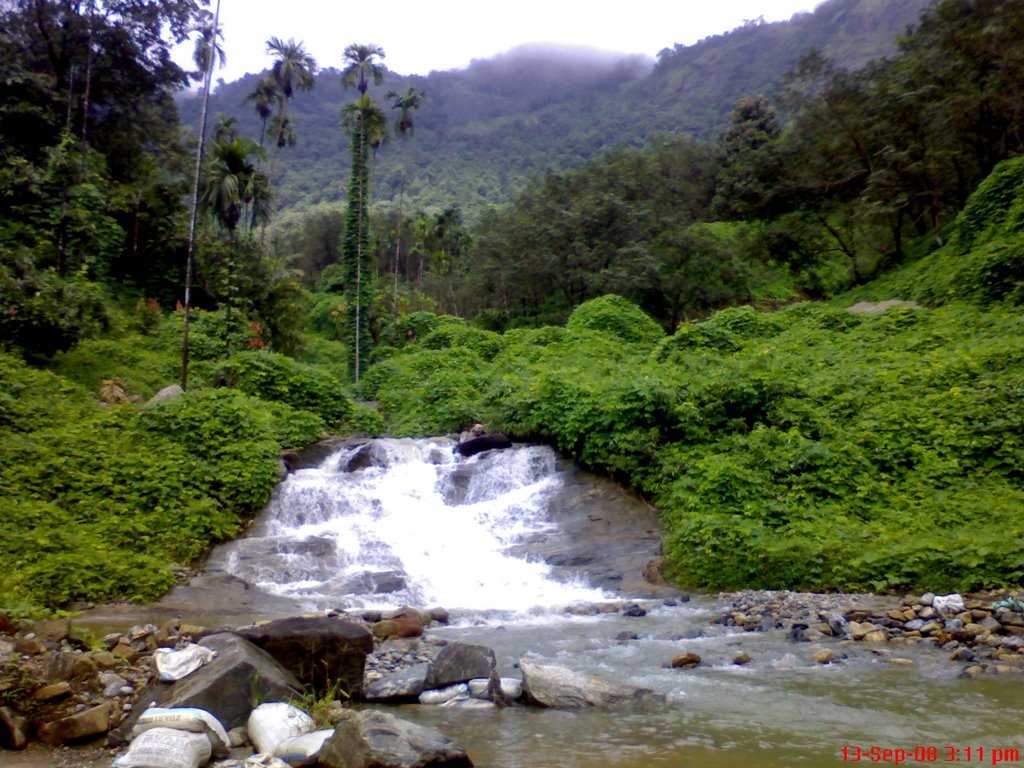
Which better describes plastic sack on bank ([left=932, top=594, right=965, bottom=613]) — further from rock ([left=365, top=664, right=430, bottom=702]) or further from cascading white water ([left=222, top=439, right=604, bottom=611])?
rock ([left=365, top=664, right=430, bottom=702])

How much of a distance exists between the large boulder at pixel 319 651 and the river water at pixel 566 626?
2.22ft

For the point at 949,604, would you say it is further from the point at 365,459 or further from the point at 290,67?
the point at 290,67

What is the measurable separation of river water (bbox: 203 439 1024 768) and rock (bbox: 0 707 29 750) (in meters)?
2.77

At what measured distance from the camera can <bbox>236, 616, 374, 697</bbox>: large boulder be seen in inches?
259

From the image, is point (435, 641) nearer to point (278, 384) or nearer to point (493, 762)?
point (493, 762)

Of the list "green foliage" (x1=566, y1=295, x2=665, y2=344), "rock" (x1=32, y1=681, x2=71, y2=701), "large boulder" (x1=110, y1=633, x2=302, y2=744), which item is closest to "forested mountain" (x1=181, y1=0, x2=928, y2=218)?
"green foliage" (x1=566, y1=295, x2=665, y2=344)

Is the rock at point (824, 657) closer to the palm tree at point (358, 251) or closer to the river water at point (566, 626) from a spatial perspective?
the river water at point (566, 626)

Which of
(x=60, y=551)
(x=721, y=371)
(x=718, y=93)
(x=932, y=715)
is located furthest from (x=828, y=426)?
(x=718, y=93)

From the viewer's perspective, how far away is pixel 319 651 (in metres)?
6.62

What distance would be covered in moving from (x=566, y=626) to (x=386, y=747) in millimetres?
5153

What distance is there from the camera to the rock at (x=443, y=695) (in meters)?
6.56

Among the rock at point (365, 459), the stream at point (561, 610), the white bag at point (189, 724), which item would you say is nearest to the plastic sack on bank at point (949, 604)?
the stream at point (561, 610)

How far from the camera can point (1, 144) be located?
24453 millimetres

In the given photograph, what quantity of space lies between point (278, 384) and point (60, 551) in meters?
10.9
